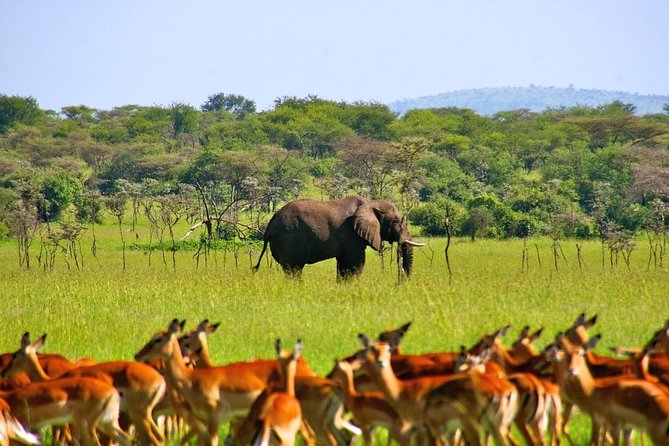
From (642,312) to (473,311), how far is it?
1.87 meters

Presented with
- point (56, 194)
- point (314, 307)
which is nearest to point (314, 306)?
point (314, 307)

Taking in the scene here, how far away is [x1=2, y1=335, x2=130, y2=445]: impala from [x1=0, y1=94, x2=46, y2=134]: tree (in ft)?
210

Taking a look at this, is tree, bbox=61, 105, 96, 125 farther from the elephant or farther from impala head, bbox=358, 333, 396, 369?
impala head, bbox=358, 333, 396, 369

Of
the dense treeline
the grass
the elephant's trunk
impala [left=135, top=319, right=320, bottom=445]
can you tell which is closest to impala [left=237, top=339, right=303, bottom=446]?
impala [left=135, top=319, right=320, bottom=445]

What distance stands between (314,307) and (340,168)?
1346 inches

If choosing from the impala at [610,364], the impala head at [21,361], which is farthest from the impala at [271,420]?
the impala at [610,364]

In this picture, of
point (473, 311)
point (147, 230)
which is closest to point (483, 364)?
point (473, 311)

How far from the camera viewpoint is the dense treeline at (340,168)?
32.6 meters

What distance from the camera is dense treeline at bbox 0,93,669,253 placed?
32.6 meters

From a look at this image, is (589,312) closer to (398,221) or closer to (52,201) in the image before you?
(398,221)

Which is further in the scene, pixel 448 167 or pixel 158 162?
pixel 158 162

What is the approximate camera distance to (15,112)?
229 ft

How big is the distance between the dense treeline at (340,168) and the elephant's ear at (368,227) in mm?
1677

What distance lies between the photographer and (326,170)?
4791 cm
